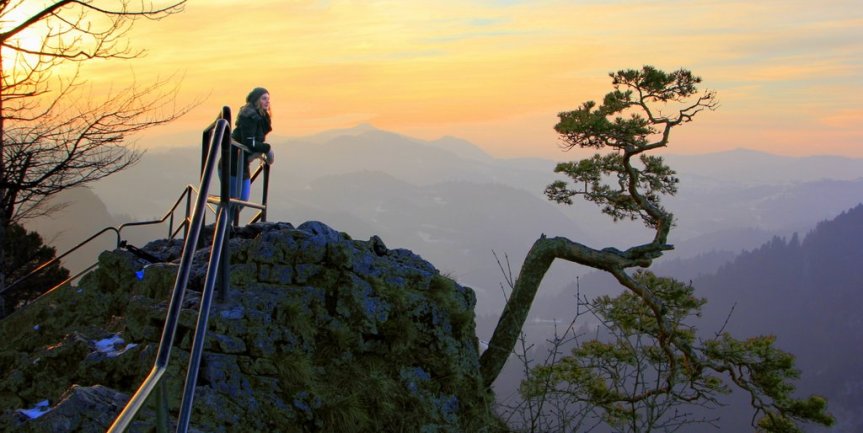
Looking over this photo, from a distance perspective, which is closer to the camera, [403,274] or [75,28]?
[403,274]

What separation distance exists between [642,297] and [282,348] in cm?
763

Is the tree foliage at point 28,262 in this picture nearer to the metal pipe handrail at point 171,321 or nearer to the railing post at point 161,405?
the metal pipe handrail at point 171,321

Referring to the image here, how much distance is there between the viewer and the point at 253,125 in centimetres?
873

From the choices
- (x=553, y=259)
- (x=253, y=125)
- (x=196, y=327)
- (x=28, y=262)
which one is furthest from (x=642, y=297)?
(x=28, y=262)

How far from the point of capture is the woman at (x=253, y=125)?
8.67 m

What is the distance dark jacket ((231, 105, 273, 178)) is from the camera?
8.66m

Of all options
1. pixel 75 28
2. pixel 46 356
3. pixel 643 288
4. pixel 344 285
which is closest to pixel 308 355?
pixel 344 285

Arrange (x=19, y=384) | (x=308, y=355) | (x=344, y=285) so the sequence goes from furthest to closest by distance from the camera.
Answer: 1. (x=344, y=285)
2. (x=308, y=355)
3. (x=19, y=384)

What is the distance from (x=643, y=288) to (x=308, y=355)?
24.8 ft

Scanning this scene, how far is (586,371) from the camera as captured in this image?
45.6 ft

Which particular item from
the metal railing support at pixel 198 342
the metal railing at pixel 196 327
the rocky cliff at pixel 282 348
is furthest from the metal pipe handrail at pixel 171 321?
the rocky cliff at pixel 282 348

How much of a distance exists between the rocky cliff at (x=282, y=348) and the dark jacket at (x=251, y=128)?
1.61 m

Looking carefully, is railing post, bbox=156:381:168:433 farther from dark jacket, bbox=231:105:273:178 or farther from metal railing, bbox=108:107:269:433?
dark jacket, bbox=231:105:273:178

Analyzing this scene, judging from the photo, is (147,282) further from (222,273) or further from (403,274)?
(403,274)
